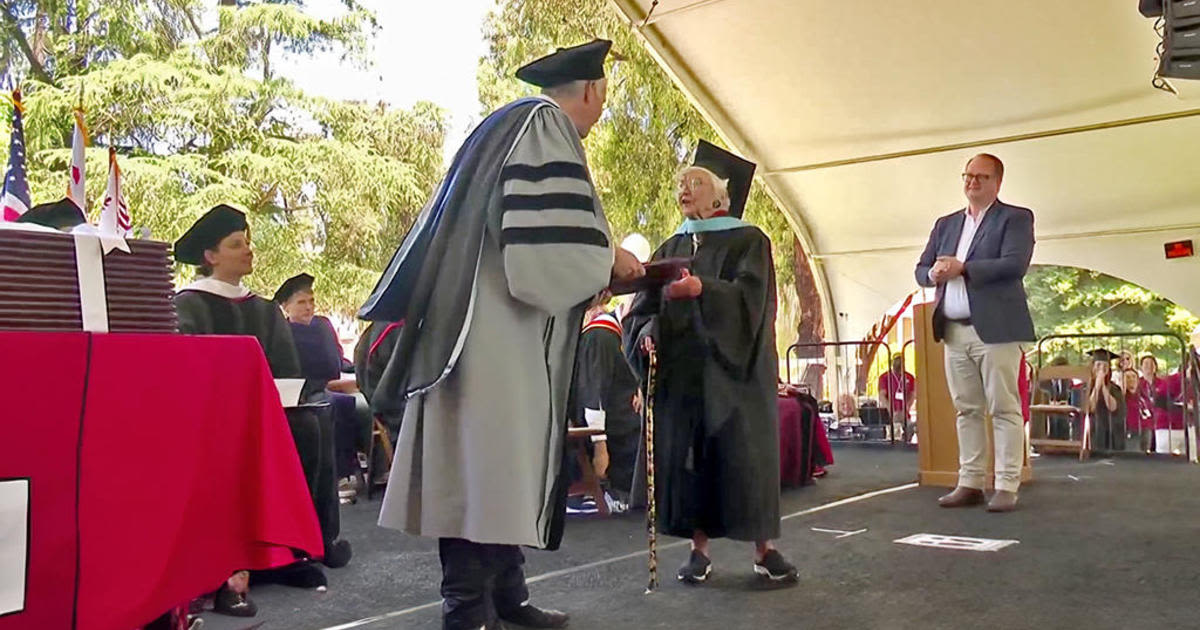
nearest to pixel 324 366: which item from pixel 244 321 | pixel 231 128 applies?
pixel 244 321

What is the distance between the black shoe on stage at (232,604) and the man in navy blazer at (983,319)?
10.9ft

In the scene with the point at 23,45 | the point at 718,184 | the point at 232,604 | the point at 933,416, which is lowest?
→ the point at 232,604

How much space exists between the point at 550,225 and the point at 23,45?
1303 centimetres

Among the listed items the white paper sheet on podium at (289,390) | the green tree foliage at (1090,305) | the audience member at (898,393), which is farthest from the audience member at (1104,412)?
the green tree foliage at (1090,305)

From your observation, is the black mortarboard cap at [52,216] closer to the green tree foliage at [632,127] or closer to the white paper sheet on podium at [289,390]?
the white paper sheet on podium at [289,390]

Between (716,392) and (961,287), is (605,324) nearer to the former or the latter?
(961,287)

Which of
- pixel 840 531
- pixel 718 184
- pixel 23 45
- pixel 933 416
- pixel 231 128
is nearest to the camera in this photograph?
pixel 718 184

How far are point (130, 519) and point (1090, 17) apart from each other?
8014 mm

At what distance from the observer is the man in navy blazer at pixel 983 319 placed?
4.68 meters

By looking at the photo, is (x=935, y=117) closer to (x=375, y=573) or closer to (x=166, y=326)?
(x=375, y=573)

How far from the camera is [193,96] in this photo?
12.2m

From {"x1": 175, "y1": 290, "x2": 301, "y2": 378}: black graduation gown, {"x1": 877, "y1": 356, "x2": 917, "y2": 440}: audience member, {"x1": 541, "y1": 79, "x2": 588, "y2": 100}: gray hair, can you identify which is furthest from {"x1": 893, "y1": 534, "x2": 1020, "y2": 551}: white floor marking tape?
{"x1": 877, "y1": 356, "x2": 917, "y2": 440}: audience member

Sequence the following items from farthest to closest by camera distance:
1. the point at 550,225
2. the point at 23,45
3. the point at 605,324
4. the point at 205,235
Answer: the point at 23,45
the point at 605,324
the point at 205,235
the point at 550,225

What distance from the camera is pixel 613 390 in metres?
5.44
